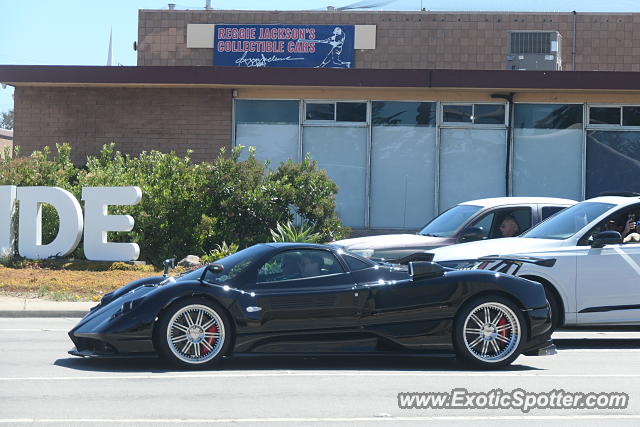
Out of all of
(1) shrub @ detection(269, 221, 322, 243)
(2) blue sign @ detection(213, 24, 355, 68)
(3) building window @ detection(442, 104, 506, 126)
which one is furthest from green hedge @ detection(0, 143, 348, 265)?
(2) blue sign @ detection(213, 24, 355, 68)

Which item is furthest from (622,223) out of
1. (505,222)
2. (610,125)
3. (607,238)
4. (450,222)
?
(610,125)

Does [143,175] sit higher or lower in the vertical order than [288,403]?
higher

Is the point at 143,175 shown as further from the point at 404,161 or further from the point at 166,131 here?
the point at 404,161

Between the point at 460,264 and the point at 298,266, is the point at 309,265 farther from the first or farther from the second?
Answer: the point at 460,264

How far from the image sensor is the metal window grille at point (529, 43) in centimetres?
2946

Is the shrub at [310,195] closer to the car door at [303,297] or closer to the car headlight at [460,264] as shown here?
the car headlight at [460,264]

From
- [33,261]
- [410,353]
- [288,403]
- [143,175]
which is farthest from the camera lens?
[143,175]

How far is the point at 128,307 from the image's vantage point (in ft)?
30.9

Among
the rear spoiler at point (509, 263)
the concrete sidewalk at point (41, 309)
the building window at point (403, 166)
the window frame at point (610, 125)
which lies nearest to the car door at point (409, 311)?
the rear spoiler at point (509, 263)

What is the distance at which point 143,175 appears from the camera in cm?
2148

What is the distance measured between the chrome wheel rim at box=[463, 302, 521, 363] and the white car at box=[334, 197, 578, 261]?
488 cm

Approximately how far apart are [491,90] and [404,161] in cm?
280

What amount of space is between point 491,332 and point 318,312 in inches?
71.9

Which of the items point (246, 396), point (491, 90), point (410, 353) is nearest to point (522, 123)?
point (491, 90)
